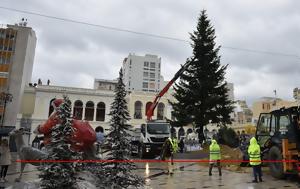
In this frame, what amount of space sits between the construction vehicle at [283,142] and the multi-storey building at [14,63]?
4466cm

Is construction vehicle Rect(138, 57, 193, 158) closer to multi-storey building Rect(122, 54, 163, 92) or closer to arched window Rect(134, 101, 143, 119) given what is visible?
arched window Rect(134, 101, 143, 119)

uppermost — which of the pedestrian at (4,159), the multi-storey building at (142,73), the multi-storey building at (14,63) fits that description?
the multi-storey building at (142,73)

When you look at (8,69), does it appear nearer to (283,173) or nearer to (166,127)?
(166,127)

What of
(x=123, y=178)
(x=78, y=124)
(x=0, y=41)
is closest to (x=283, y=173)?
(x=123, y=178)

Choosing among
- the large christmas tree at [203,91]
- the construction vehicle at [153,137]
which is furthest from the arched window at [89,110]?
the construction vehicle at [153,137]

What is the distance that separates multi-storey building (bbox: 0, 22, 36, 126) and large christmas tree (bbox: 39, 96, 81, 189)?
4498 centimetres

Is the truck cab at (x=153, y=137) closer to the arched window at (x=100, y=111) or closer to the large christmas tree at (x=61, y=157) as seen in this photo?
the large christmas tree at (x=61, y=157)

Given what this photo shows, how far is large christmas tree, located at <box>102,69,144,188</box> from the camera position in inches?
341

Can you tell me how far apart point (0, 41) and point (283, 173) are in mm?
51411

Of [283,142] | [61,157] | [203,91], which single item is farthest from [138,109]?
[61,157]

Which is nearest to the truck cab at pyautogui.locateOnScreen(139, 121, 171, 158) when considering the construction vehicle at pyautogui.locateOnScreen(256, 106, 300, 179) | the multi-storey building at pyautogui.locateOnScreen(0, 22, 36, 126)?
the construction vehicle at pyautogui.locateOnScreen(256, 106, 300, 179)

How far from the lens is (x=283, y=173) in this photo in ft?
40.0

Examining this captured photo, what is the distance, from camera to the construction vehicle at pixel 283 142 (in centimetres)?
1187

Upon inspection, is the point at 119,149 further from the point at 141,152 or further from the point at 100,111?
the point at 100,111
